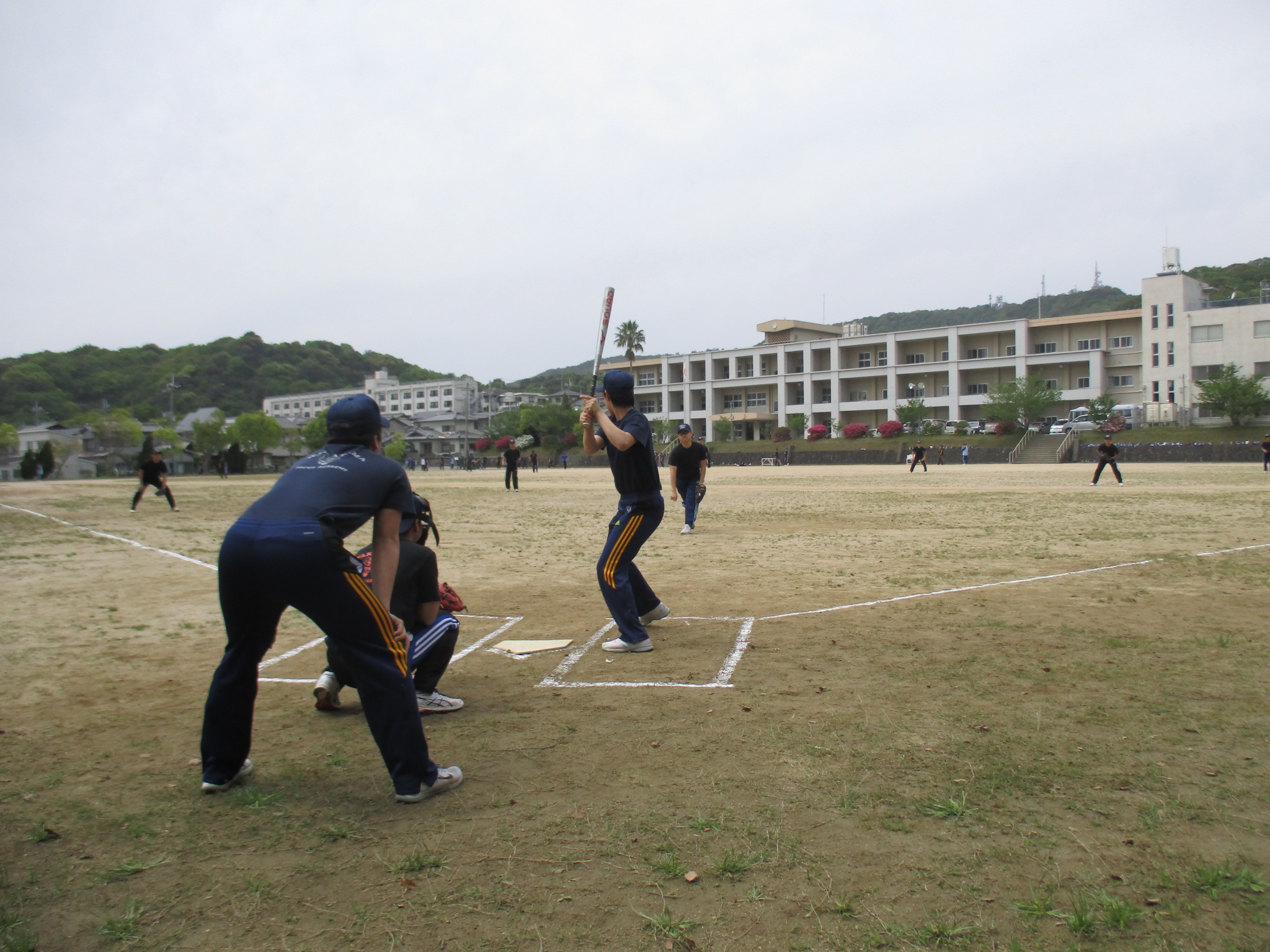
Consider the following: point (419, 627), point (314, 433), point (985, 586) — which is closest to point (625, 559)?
point (419, 627)

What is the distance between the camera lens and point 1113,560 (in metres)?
10.7

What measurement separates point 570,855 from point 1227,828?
258 cm

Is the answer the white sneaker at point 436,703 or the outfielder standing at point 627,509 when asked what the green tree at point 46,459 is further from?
the white sneaker at point 436,703

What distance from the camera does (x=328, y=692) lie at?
16.6 feet

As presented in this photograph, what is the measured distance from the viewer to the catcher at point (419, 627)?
196 inches

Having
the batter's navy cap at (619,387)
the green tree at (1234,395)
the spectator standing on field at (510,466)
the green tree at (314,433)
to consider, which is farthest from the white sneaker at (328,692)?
the green tree at (314,433)

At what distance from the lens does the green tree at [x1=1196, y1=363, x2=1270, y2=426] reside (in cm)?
6000

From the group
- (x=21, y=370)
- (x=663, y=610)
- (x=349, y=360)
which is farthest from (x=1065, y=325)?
(x=349, y=360)

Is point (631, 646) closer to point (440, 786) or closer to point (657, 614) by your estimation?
point (657, 614)

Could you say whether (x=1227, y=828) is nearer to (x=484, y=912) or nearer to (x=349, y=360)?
(x=484, y=912)

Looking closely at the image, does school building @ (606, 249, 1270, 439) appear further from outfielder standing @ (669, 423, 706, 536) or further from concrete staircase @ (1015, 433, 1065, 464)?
outfielder standing @ (669, 423, 706, 536)

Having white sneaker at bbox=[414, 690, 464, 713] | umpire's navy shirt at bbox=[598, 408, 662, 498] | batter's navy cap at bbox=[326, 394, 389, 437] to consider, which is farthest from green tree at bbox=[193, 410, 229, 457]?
batter's navy cap at bbox=[326, 394, 389, 437]

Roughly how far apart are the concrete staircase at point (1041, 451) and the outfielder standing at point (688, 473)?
50053 mm

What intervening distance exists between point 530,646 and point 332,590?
3.36m
